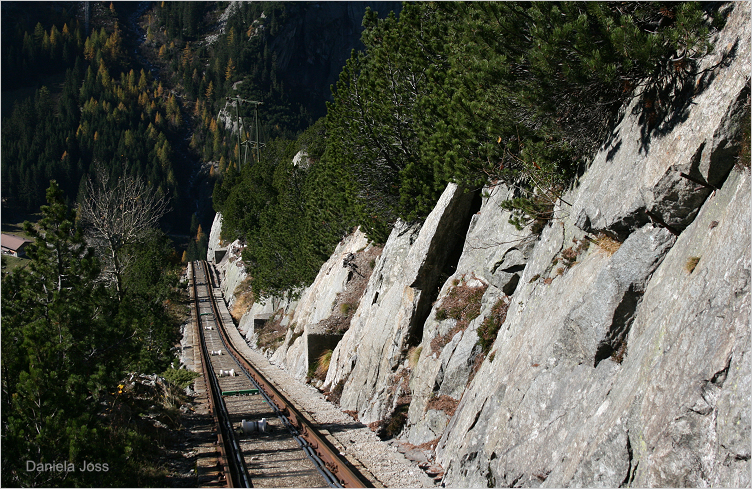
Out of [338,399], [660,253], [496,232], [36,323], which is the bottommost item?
[338,399]

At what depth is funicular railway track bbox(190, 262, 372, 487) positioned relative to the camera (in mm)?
9844

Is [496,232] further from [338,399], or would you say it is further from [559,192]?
[338,399]

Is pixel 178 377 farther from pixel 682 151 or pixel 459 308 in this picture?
pixel 682 151

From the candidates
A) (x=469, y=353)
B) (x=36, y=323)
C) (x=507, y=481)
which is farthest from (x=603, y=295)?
(x=36, y=323)

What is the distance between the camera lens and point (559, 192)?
1002cm

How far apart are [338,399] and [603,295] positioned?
1221 centimetres

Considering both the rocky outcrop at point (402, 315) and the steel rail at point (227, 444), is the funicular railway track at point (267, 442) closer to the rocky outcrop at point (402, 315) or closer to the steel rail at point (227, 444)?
the steel rail at point (227, 444)

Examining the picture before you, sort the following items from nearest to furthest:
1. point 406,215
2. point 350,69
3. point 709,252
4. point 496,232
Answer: point 709,252
point 496,232
point 406,215
point 350,69
